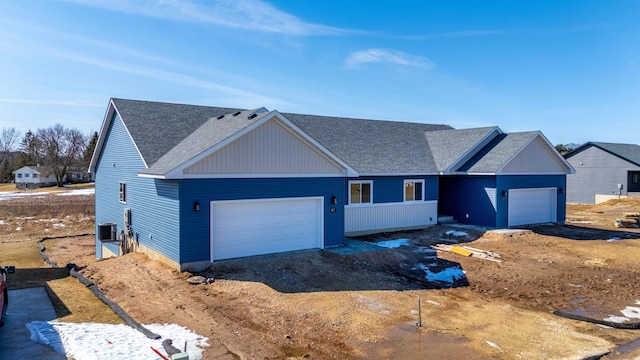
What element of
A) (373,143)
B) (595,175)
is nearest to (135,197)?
(373,143)

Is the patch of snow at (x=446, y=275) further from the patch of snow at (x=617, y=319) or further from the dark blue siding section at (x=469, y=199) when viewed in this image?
the dark blue siding section at (x=469, y=199)

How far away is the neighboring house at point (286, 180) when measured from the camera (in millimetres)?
12875

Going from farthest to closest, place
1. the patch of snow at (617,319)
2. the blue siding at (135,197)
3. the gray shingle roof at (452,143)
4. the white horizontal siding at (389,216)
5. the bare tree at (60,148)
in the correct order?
the bare tree at (60,148), the gray shingle roof at (452,143), the white horizontal siding at (389,216), the blue siding at (135,197), the patch of snow at (617,319)

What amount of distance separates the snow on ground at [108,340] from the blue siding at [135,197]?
408 cm

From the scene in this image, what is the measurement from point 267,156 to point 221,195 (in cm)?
197

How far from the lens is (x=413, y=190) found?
21344mm

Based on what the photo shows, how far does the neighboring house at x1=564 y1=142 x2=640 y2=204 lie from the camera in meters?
38.5

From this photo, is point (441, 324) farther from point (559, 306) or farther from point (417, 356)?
point (559, 306)

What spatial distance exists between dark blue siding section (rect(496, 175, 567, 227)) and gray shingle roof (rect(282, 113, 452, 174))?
11.6 feet

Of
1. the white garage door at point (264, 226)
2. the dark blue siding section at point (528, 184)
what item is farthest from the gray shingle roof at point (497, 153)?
the white garage door at point (264, 226)

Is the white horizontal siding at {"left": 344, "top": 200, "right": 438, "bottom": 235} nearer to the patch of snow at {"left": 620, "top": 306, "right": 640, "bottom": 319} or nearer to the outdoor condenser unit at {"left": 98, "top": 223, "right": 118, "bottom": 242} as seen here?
the outdoor condenser unit at {"left": 98, "top": 223, "right": 118, "bottom": 242}

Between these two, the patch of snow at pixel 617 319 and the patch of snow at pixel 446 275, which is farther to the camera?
the patch of snow at pixel 446 275

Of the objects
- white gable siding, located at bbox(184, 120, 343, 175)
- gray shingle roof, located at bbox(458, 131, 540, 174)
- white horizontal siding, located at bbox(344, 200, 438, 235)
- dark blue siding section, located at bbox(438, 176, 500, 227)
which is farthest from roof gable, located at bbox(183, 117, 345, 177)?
dark blue siding section, located at bbox(438, 176, 500, 227)

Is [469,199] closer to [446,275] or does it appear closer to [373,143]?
[373,143]
